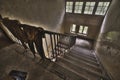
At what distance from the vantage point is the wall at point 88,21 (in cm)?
580

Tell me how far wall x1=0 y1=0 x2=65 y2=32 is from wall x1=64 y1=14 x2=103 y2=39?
6.00 feet

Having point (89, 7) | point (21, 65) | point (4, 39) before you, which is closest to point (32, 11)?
point (4, 39)

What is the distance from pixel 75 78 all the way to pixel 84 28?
580 centimetres

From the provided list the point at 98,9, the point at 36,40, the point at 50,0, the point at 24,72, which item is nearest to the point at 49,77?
the point at 24,72

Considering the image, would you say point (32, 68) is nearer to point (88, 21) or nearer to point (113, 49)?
point (113, 49)

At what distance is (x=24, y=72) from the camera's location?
142 centimetres

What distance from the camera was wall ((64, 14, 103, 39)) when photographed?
5.80 meters

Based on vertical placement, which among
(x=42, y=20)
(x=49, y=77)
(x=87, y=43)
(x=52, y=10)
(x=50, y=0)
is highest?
(x=50, y=0)

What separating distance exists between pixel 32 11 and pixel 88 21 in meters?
4.49

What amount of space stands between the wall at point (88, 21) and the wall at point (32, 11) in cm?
183

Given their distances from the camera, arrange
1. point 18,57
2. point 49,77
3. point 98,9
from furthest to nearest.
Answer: point 98,9 → point 18,57 → point 49,77

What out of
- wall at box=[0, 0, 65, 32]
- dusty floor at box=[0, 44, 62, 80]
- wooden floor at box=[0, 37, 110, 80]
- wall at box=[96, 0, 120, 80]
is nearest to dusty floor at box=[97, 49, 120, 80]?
wall at box=[96, 0, 120, 80]

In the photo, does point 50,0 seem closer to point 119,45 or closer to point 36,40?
point 36,40

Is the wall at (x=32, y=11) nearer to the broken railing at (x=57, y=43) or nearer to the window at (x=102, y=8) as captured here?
the broken railing at (x=57, y=43)
